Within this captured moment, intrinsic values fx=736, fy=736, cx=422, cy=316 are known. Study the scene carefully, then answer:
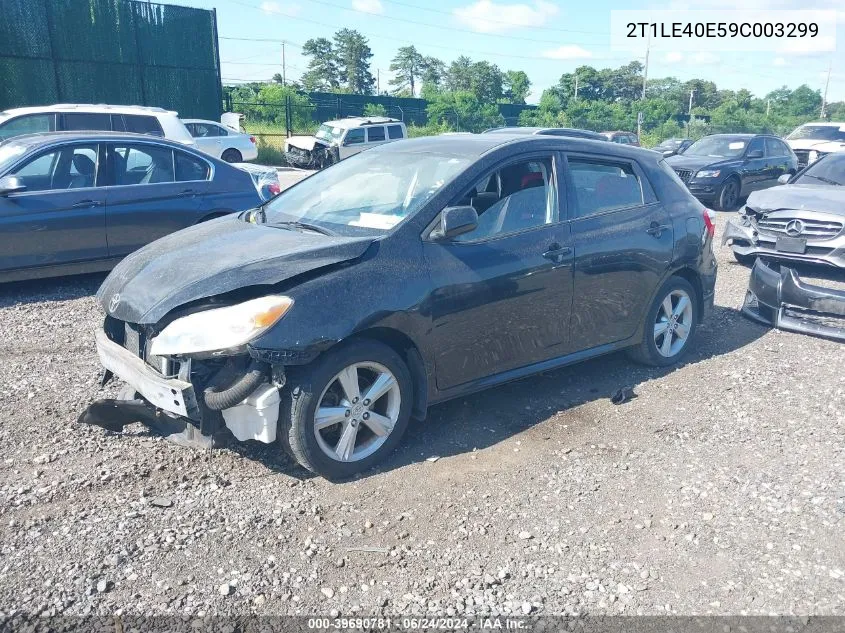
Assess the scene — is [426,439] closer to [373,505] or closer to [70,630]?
[373,505]

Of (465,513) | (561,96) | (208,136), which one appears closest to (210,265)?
(465,513)

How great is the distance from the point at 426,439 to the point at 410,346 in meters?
0.68

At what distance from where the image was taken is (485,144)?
4.80 metres

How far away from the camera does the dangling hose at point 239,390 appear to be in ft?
11.7

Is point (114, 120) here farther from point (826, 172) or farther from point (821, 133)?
point (821, 133)

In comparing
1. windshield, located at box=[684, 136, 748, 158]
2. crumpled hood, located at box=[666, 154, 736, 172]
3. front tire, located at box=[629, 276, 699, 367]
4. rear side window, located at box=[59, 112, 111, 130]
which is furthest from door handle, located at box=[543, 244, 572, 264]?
windshield, located at box=[684, 136, 748, 158]

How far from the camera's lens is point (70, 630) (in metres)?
2.76

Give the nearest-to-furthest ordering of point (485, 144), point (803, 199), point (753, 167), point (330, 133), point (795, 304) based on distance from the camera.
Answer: point (485, 144)
point (795, 304)
point (803, 199)
point (753, 167)
point (330, 133)

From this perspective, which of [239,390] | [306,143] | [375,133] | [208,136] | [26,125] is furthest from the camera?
[306,143]

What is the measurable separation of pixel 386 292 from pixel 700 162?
1351 centimetres

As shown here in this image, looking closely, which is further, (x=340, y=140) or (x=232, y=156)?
(x=340, y=140)

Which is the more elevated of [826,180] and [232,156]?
[826,180]

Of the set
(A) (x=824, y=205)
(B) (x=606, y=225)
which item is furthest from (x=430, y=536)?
(A) (x=824, y=205)

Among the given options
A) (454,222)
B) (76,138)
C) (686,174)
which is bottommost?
(686,174)
